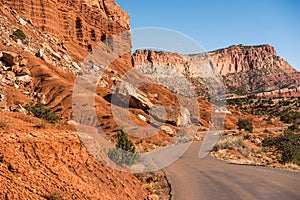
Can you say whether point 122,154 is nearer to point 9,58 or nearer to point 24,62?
point 9,58

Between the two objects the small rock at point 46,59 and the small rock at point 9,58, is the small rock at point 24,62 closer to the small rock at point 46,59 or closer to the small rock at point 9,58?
the small rock at point 9,58

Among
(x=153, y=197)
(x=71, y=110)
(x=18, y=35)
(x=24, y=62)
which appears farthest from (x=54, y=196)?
(x=18, y=35)

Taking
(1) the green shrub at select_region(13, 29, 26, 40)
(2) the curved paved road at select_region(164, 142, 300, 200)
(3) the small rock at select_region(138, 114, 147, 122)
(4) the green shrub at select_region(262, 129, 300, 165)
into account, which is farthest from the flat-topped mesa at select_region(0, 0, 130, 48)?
(2) the curved paved road at select_region(164, 142, 300, 200)

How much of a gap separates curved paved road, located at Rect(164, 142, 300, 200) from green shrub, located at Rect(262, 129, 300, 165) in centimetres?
1020

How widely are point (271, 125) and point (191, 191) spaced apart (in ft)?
248

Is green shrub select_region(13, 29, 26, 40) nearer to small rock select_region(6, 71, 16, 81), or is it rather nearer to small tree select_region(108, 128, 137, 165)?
small rock select_region(6, 71, 16, 81)

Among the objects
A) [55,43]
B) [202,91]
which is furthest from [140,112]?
[202,91]

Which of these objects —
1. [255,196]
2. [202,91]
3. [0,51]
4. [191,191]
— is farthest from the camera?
[202,91]

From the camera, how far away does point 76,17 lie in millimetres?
81438

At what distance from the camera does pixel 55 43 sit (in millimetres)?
60969

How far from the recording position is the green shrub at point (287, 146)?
81.5 feet

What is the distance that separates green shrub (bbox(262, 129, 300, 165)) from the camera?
2484cm

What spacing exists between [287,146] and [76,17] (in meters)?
70.2

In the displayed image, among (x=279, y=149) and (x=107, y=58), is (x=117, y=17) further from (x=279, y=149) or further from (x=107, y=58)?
(x=279, y=149)
